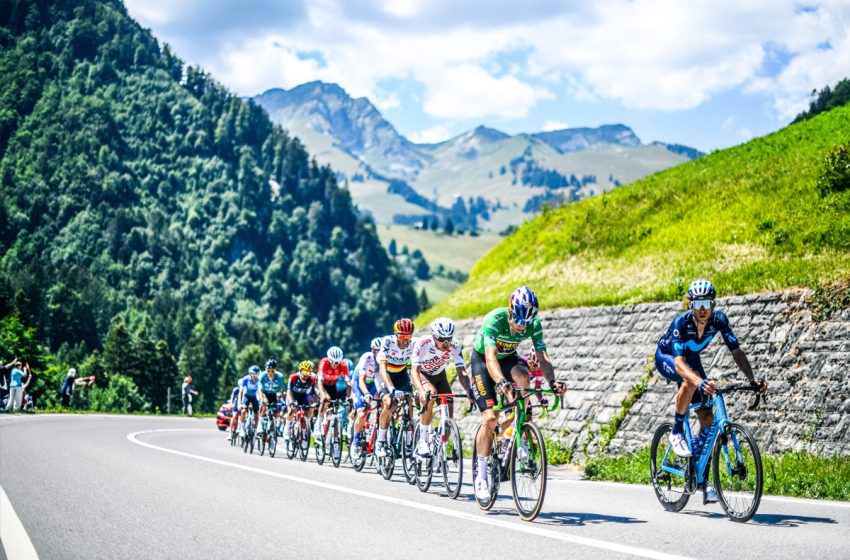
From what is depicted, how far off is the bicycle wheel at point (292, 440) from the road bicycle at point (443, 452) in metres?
7.57

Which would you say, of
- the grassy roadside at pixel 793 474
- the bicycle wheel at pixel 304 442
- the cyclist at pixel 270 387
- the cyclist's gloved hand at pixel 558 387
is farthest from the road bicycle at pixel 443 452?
the cyclist at pixel 270 387

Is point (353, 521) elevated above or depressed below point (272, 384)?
below

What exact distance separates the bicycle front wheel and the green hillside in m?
9.13

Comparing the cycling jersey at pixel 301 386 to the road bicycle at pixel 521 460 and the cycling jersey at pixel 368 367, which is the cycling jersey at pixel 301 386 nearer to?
the cycling jersey at pixel 368 367

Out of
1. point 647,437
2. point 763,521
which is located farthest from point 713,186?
point 763,521

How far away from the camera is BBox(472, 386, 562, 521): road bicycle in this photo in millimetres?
8289

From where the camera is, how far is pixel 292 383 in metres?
18.7

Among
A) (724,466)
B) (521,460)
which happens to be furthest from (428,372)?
(724,466)

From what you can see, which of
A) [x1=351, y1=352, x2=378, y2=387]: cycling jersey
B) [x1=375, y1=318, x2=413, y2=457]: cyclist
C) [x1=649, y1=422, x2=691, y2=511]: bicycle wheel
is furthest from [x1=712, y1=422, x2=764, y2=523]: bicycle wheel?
[x1=351, y1=352, x2=378, y2=387]: cycling jersey

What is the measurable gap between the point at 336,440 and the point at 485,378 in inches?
318

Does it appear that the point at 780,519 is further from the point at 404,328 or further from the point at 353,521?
the point at 404,328

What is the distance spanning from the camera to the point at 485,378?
9.20 metres

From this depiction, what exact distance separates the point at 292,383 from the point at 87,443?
4.92 m

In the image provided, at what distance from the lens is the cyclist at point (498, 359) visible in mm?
8641
